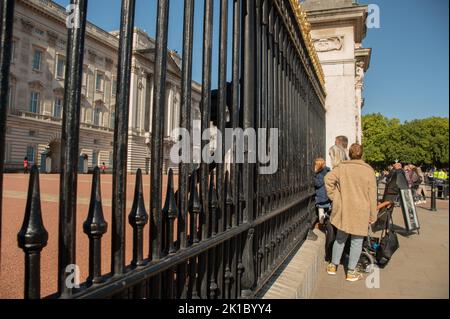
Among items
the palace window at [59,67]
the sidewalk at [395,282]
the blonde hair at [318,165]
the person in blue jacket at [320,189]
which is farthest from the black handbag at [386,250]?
the palace window at [59,67]

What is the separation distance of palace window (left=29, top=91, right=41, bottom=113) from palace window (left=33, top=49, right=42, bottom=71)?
256 centimetres

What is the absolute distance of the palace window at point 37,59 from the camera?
34.6 metres

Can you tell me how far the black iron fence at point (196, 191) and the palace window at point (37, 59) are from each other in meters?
37.8

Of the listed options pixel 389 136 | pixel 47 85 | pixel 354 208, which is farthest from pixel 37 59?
pixel 389 136

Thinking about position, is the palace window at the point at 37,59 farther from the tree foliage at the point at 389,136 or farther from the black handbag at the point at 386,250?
the tree foliage at the point at 389,136

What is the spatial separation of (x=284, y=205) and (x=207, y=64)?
6.20 ft

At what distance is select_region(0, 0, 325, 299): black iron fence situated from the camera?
3.18ft

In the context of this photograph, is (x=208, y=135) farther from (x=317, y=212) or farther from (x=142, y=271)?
(x=317, y=212)

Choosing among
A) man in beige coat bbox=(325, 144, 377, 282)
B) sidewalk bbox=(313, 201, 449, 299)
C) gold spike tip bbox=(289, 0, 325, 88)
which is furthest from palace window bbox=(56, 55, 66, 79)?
sidewalk bbox=(313, 201, 449, 299)

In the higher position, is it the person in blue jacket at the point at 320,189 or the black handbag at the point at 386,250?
the person in blue jacket at the point at 320,189

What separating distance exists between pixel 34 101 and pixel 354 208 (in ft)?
126

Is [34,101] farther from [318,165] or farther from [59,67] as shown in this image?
[318,165]

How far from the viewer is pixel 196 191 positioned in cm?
161
